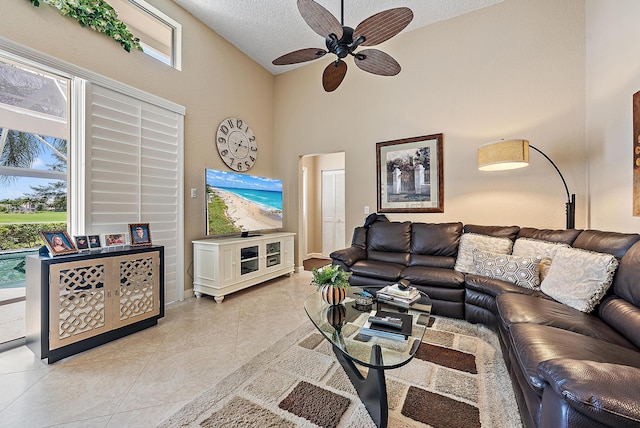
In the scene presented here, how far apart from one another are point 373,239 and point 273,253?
1.50m

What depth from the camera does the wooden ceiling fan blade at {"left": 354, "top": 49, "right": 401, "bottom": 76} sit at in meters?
2.05

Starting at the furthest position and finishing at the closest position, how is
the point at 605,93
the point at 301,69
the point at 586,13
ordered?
the point at 301,69
the point at 586,13
the point at 605,93

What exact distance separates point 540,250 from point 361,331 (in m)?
1.99

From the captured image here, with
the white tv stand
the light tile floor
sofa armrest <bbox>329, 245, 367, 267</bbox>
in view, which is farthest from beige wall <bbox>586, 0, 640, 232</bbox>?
the white tv stand

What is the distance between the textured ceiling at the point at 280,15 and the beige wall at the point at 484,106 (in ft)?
0.73

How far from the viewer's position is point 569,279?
1.84 metres

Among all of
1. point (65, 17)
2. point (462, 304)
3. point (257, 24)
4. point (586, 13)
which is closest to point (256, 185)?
point (257, 24)

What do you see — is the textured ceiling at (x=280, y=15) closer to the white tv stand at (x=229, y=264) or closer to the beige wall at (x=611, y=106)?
the beige wall at (x=611, y=106)

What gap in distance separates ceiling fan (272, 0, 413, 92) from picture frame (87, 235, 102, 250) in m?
2.20

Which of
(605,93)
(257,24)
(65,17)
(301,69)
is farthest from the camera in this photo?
(301,69)

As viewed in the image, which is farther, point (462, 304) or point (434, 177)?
point (434, 177)

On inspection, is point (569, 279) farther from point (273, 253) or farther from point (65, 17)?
point (65, 17)

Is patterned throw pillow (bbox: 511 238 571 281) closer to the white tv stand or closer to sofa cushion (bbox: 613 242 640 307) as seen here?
sofa cushion (bbox: 613 242 640 307)

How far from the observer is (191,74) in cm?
328
